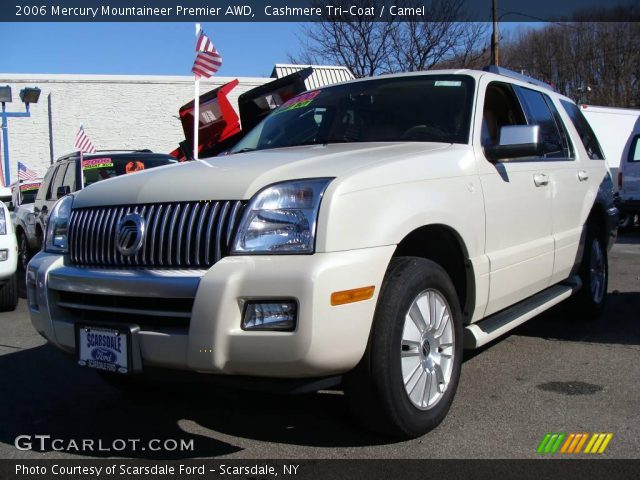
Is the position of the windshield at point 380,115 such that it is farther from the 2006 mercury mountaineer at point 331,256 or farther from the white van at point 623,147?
the white van at point 623,147

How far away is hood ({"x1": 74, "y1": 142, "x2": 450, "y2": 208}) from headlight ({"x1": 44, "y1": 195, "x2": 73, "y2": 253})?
0.71 ft

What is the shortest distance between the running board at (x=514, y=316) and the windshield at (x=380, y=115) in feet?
3.51

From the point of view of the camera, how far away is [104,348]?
309 cm

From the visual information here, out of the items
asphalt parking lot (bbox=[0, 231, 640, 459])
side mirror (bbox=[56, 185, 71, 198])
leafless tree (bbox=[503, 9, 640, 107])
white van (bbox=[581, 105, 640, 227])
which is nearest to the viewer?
asphalt parking lot (bbox=[0, 231, 640, 459])

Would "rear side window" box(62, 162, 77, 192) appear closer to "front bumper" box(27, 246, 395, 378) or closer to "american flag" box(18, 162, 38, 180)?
"front bumper" box(27, 246, 395, 378)

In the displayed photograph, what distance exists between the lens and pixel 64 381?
4543 millimetres

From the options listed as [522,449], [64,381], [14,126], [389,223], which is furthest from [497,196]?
[14,126]

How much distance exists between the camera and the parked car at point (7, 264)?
718 centimetres

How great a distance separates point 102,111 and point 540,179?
22.2 m

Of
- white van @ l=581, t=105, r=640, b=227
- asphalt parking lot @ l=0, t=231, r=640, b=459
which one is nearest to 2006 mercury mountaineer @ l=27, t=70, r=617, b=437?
asphalt parking lot @ l=0, t=231, r=640, b=459

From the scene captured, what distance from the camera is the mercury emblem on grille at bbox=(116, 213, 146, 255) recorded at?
3.12 m

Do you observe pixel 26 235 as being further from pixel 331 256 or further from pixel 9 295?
pixel 331 256

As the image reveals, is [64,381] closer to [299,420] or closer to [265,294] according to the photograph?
[299,420]

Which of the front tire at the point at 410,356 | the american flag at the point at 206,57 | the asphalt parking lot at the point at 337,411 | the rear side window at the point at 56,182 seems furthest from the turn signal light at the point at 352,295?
the american flag at the point at 206,57
